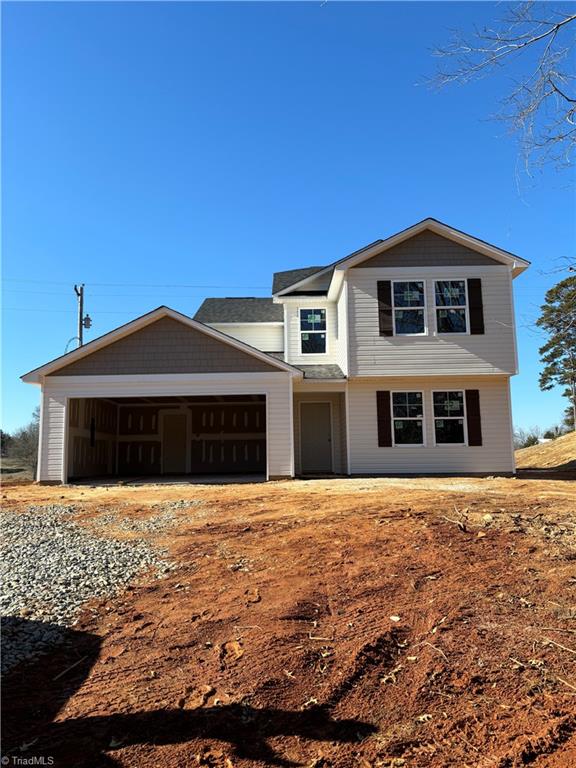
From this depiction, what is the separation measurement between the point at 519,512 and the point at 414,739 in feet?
17.2

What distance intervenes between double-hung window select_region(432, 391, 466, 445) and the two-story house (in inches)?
1.1

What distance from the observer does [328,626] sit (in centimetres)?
420

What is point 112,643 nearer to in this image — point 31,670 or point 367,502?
point 31,670

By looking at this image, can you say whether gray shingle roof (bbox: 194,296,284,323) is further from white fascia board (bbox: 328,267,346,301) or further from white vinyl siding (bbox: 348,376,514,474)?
white vinyl siding (bbox: 348,376,514,474)

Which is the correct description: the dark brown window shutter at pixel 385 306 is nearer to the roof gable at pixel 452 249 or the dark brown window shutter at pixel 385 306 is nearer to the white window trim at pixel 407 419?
the roof gable at pixel 452 249

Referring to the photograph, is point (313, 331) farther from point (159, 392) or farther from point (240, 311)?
point (159, 392)

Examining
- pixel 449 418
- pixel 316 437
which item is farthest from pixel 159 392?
pixel 449 418

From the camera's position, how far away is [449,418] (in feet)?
50.1

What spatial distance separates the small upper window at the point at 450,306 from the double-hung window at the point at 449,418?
1820 mm

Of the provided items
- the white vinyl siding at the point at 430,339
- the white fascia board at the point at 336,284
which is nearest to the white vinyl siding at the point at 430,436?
the white vinyl siding at the point at 430,339

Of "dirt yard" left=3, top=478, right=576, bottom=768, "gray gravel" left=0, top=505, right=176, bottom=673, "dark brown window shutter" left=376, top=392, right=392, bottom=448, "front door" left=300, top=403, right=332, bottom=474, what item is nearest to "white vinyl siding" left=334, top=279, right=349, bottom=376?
"dark brown window shutter" left=376, top=392, right=392, bottom=448

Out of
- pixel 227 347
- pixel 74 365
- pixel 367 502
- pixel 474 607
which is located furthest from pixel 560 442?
pixel 474 607

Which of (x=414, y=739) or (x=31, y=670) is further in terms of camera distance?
(x=31, y=670)

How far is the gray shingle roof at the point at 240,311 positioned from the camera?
19.1 metres
